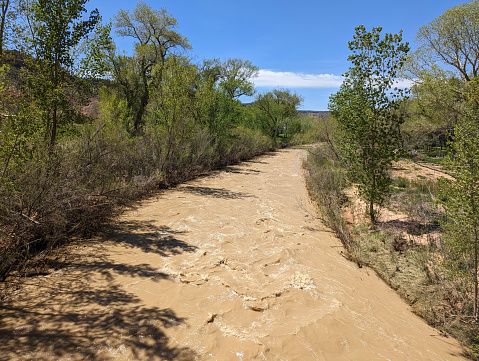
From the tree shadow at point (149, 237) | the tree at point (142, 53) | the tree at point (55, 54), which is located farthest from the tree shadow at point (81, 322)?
the tree at point (142, 53)

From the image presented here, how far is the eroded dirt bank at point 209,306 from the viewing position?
3.32 meters

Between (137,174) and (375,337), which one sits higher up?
(137,174)

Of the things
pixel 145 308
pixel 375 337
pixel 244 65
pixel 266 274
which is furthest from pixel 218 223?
pixel 244 65

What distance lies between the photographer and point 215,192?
40.8ft

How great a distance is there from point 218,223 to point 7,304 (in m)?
5.23

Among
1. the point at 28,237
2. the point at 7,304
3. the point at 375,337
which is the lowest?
the point at 375,337

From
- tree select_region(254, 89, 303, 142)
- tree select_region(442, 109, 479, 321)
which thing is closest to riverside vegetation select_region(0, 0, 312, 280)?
tree select_region(442, 109, 479, 321)

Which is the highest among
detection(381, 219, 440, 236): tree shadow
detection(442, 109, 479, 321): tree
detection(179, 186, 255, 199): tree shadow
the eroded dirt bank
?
detection(442, 109, 479, 321): tree

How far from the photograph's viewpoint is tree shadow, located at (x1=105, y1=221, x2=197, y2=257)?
6230mm

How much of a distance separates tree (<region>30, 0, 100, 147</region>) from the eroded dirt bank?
316cm

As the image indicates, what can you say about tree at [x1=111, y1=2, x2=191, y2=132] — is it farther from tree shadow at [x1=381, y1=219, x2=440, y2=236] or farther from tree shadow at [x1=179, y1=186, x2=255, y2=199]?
tree shadow at [x1=381, y1=219, x2=440, y2=236]

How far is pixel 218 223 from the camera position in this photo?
8297mm

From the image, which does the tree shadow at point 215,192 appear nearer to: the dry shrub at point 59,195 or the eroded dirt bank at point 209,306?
the dry shrub at point 59,195

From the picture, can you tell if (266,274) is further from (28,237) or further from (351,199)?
(351,199)
